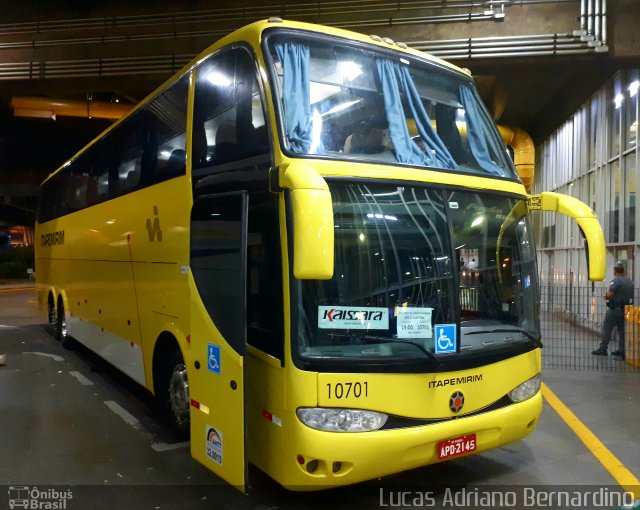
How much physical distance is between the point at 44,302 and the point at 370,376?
11474 millimetres

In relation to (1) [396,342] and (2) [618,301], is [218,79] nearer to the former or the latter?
(1) [396,342]

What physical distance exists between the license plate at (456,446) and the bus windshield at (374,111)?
2.14 meters

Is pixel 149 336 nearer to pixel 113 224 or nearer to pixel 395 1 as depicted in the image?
pixel 113 224

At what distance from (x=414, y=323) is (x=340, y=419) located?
880 mm

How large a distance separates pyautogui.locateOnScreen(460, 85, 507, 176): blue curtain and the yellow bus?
0.02 meters

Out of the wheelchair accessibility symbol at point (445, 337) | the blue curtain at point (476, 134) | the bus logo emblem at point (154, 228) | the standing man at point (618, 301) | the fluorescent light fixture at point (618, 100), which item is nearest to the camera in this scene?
the wheelchair accessibility symbol at point (445, 337)

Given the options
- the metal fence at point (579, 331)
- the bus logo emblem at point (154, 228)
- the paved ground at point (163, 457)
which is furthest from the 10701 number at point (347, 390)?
the metal fence at point (579, 331)

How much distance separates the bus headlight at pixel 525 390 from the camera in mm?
4605

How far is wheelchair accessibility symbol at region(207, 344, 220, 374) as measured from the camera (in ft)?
13.9

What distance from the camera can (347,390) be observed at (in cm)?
374

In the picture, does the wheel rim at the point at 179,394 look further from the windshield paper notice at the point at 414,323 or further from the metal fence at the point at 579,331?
the metal fence at the point at 579,331

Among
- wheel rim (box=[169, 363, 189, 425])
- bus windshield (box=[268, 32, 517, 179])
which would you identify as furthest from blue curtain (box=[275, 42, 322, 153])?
wheel rim (box=[169, 363, 189, 425])

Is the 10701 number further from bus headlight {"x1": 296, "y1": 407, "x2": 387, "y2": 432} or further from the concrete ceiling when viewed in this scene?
the concrete ceiling

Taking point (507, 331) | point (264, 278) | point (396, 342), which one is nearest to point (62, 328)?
point (264, 278)
